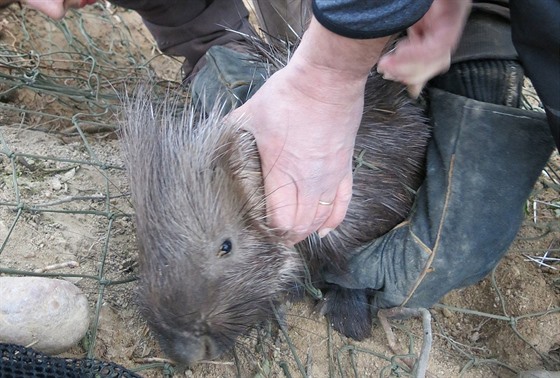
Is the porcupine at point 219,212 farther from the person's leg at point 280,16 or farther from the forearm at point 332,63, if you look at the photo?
the person's leg at point 280,16

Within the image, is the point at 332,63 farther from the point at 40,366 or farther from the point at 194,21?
the point at 194,21

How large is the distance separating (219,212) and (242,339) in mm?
363

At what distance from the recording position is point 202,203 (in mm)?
1398

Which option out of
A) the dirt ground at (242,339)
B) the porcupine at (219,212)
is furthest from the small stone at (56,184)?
the porcupine at (219,212)

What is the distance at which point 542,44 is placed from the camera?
1102mm

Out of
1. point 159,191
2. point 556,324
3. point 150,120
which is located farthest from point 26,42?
point 556,324

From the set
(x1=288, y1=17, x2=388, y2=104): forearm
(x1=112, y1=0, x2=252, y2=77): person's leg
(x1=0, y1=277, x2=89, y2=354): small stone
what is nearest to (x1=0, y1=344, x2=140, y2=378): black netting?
(x1=0, y1=277, x2=89, y2=354): small stone

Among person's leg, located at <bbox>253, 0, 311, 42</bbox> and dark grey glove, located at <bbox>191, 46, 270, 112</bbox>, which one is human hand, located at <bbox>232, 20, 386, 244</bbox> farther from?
person's leg, located at <bbox>253, 0, 311, 42</bbox>

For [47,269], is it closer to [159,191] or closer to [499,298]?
[159,191]

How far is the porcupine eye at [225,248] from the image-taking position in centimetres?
142

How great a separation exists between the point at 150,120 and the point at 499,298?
3.61 ft

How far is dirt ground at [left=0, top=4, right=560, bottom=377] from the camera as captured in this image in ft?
5.21

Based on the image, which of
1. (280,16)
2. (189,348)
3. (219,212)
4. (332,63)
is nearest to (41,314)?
(189,348)

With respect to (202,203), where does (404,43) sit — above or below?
above
